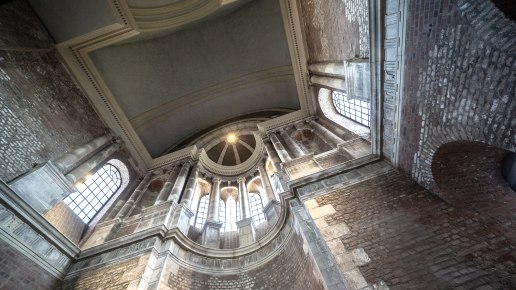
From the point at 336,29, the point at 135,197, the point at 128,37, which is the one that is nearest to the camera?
the point at 336,29

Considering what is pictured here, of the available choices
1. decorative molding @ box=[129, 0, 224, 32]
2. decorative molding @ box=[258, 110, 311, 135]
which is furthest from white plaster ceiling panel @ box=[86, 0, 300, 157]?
decorative molding @ box=[258, 110, 311, 135]

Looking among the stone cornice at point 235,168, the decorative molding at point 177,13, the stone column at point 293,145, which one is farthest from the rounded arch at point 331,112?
the decorative molding at point 177,13

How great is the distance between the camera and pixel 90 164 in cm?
986

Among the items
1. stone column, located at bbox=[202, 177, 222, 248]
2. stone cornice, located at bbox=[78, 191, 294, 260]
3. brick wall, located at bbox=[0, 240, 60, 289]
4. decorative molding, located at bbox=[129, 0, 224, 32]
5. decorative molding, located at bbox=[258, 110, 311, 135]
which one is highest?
decorative molding, located at bbox=[129, 0, 224, 32]

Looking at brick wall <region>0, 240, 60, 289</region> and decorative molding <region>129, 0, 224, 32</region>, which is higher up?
decorative molding <region>129, 0, 224, 32</region>

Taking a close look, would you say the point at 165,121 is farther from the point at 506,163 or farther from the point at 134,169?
the point at 506,163

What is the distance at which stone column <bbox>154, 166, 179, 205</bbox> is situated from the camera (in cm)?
1056

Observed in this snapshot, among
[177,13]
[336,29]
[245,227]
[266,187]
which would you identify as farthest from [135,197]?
[336,29]

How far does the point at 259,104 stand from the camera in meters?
18.4

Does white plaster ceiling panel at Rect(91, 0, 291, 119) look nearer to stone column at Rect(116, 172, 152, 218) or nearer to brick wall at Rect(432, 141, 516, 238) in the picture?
stone column at Rect(116, 172, 152, 218)

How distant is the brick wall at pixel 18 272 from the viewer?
5.23m

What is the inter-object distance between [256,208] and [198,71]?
941 centimetres

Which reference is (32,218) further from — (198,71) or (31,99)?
(198,71)

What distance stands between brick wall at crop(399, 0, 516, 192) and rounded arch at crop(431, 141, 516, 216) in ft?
1.20
